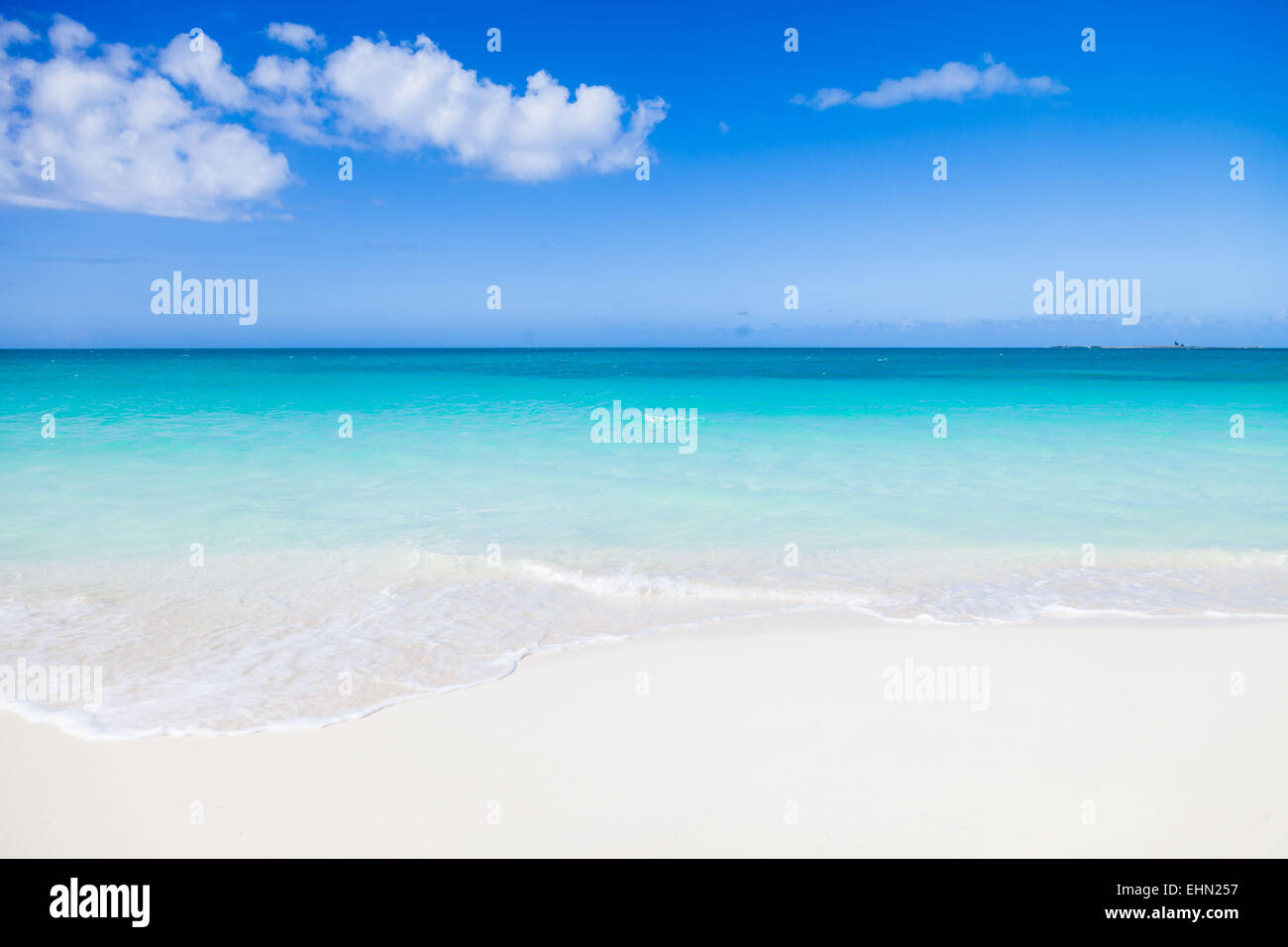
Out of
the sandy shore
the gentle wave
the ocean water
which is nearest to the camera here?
the sandy shore

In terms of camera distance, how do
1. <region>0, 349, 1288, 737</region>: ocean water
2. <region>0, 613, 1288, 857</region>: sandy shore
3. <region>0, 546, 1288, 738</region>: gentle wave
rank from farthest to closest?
<region>0, 349, 1288, 737</region>: ocean water < <region>0, 546, 1288, 738</region>: gentle wave < <region>0, 613, 1288, 857</region>: sandy shore

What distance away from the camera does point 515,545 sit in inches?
314

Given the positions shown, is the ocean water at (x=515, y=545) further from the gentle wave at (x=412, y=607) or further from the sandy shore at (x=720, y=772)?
the sandy shore at (x=720, y=772)

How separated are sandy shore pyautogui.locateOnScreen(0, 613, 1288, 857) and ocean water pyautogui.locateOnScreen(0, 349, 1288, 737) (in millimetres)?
459

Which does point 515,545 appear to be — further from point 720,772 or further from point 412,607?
point 720,772

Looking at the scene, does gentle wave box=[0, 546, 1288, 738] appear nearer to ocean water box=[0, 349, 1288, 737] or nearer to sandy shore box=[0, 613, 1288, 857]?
ocean water box=[0, 349, 1288, 737]

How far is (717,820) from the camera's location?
3.30 m

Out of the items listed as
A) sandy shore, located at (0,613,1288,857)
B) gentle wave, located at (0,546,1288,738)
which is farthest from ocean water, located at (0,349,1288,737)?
sandy shore, located at (0,613,1288,857)

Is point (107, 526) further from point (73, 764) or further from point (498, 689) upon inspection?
point (498, 689)

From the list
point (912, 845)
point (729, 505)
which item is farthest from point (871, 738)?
point (729, 505)

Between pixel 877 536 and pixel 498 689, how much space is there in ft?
17.2

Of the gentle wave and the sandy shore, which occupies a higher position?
the gentle wave

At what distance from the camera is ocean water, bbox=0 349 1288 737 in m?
5.10

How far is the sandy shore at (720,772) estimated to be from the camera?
10.5 feet
